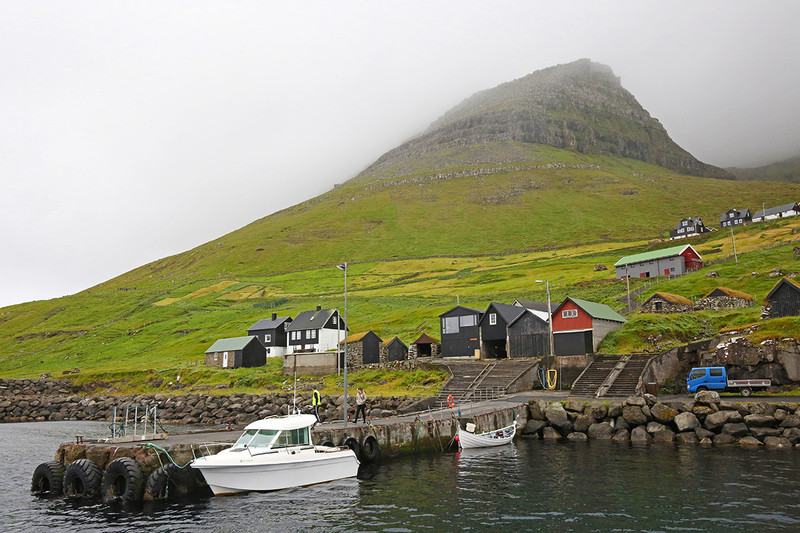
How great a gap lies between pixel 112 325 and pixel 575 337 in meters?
135

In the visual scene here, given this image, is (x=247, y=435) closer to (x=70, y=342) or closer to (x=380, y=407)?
(x=380, y=407)

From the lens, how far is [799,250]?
92562 millimetres

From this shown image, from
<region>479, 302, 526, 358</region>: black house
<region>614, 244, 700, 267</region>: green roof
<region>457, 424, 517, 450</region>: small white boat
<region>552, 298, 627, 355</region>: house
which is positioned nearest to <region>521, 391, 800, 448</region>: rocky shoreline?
<region>457, 424, 517, 450</region>: small white boat

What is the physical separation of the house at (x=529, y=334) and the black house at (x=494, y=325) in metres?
1.27

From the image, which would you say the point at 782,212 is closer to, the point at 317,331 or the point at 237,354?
the point at 317,331

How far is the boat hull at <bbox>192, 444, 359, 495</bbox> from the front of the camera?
25516mm

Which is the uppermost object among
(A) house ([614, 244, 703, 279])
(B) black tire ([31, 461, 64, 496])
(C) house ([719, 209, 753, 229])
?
(C) house ([719, 209, 753, 229])

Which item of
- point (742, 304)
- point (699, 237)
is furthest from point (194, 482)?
point (699, 237)

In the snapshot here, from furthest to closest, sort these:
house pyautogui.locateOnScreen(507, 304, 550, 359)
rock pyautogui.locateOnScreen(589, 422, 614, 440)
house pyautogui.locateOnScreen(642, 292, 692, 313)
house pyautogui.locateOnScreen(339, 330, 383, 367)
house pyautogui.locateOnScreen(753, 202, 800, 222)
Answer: house pyautogui.locateOnScreen(753, 202, 800, 222), house pyautogui.locateOnScreen(339, 330, 383, 367), house pyautogui.locateOnScreen(642, 292, 692, 313), house pyautogui.locateOnScreen(507, 304, 550, 359), rock pyautogui.locateOnScreen(589, 422, 614, 440)

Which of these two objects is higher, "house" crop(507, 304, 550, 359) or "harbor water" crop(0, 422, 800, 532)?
"house" crop(507, 304, 550, 359)

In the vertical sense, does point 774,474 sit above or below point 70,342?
Answer: below

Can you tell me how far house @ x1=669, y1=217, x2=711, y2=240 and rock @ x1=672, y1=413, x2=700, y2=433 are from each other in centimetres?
15739

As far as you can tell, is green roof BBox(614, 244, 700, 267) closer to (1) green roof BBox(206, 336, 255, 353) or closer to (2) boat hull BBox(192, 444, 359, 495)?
(1) green roof BBox(206, 336, 255, 353)

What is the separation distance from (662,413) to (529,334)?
25.4m
